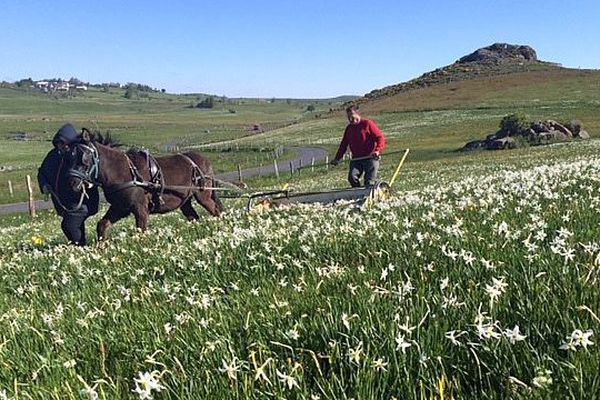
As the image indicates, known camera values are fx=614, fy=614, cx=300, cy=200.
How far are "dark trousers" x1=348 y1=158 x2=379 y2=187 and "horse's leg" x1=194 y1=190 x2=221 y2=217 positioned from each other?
173 inches

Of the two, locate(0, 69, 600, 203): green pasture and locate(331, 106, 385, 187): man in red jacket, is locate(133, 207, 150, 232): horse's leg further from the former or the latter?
locate(0, 69, 600, 203): green pasture

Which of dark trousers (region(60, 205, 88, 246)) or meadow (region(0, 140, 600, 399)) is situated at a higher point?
meadow (region(0, 140, 600, 399))

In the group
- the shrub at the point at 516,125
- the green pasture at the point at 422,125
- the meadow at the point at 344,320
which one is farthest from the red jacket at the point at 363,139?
the shrub at the point at 516,125

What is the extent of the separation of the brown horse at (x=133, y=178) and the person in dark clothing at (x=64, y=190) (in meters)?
0.46

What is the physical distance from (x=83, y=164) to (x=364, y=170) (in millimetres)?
8982

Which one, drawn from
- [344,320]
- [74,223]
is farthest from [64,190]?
[344,320]

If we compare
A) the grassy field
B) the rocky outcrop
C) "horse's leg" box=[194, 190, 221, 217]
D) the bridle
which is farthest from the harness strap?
the rocky outcrop

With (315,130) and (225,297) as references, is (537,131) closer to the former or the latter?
(225,297)

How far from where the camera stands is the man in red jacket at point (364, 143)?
60.0 ft

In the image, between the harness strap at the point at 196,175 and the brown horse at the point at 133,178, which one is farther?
the harness strap at the point at 196,175

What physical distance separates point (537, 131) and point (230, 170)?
35.9 metres

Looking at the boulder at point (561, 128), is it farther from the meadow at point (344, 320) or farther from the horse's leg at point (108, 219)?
the meadow at point (344, 320)

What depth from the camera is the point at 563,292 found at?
11.6ft

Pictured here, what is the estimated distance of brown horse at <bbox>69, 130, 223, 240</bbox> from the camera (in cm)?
1348
